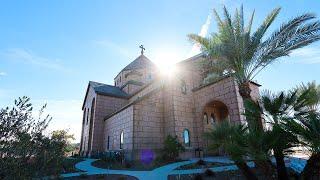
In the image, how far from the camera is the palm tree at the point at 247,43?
9.95 meters

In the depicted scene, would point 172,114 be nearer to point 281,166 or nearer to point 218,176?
point 218,176

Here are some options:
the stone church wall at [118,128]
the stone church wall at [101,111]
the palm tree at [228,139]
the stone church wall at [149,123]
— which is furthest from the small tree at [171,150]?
the stone church wall at [101,111]

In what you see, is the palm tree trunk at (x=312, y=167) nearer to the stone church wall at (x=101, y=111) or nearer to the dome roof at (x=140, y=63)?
the stone church wall at (x=101, y=111)

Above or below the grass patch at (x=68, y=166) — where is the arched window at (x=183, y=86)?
above

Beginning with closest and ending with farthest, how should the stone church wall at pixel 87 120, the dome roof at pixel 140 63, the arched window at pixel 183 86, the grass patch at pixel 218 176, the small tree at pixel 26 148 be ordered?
the small tree at pixel 26 148, the grass patch at pixel 218 176, the arched window at pixel 183 86, the stone church wall at pixel 87 120, the dome roof at pixel 140 63

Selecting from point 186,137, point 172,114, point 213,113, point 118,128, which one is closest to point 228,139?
point 172,114

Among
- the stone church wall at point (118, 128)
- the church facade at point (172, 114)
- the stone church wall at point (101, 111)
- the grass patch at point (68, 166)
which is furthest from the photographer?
the stone church wall at point (101, 111)

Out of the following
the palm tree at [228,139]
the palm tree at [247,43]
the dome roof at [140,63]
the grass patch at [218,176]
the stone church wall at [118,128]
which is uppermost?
the dome roof at [140,63]

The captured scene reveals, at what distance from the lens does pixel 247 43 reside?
11.3m

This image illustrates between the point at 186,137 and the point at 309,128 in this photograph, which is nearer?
the point at 309,128

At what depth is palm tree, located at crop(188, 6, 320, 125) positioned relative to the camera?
32.6ft

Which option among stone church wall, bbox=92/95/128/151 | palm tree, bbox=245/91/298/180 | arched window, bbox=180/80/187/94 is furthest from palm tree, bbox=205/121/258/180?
stone church wall, bbox=92/95/128/151

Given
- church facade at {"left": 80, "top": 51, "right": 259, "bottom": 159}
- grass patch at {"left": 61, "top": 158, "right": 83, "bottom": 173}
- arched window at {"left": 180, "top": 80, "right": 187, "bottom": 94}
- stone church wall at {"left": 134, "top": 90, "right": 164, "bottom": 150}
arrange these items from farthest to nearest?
arched window at {"left": 180, "top": 80, "right": 187, "bottom": 94} < stone church wall at {"left": 134, "top": 90, "right": 164, "bottom": 150} < church facade at {"left": 80, "top": 51, "right": 259, "bottom": 159} < grass patch at {"left": 61, "top": 158, "right": 83, "bottom": 173}

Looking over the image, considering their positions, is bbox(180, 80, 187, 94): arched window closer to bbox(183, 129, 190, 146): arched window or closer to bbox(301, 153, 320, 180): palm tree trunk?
bbox(183, 129, 190, 146): arched window
